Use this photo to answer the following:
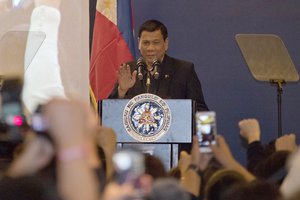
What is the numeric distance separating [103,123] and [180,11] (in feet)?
9.72

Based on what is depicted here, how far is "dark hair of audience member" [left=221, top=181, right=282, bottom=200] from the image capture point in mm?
2115

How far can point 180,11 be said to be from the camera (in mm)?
7672

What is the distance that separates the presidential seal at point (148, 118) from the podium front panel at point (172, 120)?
2cm

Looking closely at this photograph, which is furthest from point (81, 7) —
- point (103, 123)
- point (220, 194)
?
point (220, 194)

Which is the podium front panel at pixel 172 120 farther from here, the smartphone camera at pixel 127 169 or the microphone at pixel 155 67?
the smartphone camera at pixel 127 169

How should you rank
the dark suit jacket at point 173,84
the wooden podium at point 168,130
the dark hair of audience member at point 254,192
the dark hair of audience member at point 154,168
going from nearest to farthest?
1. the dark hair of audience member at point 254,192
2. the dark hair of audience member at point 154,168
3. the wooden podium at point 168,130
4. the dark suit jacket at point 173,84

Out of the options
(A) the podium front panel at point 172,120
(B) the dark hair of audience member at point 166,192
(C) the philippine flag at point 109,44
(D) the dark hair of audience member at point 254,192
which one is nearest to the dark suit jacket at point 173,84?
(A) the podium front panel at point 172,120

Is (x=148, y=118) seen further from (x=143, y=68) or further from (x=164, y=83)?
(x=164, y=83)

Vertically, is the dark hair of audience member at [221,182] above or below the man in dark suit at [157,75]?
below

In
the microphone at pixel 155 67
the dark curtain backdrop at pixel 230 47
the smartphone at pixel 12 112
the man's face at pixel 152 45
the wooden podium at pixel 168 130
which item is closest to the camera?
the smartphone at pixel 12 112

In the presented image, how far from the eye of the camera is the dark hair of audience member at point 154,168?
2.73 meters

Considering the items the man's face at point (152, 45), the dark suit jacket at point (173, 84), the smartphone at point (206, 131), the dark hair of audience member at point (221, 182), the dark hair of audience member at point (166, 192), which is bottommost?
the dark hair of audience member at point (221, 182)

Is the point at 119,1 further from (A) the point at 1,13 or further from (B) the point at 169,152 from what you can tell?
(B) the point at 169,152

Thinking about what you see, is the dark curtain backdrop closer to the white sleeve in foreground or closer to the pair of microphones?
the white sleeve in foreground
